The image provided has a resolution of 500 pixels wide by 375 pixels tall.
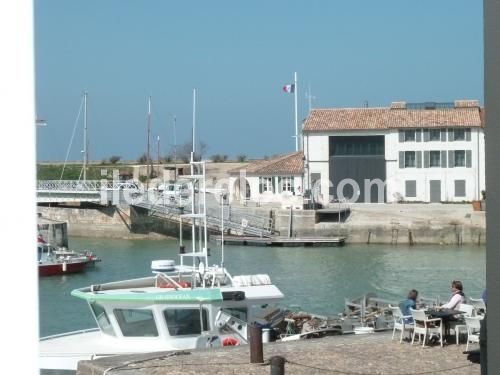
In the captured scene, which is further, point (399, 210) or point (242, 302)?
point (399, 210)

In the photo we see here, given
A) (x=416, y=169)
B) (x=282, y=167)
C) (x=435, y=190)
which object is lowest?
(x=435, y=190)

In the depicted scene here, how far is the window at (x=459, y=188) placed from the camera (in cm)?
5103

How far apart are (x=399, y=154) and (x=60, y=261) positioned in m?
24.6

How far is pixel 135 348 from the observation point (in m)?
14.4

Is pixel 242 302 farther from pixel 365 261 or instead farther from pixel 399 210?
pixel 399 210

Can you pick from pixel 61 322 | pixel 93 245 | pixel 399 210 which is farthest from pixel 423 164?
pixel 61 322

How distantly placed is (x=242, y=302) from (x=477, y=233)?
103ft

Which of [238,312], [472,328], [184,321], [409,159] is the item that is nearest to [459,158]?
[409,159]

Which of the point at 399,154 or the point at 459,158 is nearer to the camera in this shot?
the point at 459,158

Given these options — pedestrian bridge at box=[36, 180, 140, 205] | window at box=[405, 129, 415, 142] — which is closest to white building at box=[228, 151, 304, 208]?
window at box=[405, 129, 415, 142]

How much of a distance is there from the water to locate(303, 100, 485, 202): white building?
8.26 meters

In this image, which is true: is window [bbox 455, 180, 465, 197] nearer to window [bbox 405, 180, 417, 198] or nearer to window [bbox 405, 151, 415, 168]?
window [bbox 405, 180, 417, 198]

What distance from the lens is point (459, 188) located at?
168 feet

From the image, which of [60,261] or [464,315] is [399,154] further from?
[464,315]
